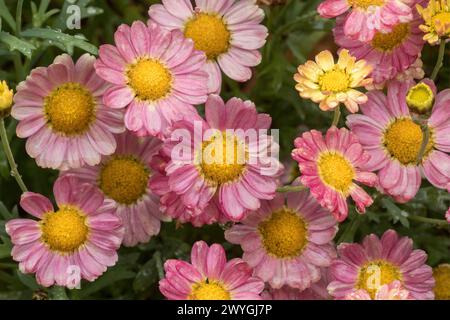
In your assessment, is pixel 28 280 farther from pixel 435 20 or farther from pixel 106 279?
pixel 435 20

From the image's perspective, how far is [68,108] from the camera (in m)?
1.39

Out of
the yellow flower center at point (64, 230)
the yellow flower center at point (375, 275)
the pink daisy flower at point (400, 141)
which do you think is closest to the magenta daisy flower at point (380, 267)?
the yellow flower center at point (375, 275)

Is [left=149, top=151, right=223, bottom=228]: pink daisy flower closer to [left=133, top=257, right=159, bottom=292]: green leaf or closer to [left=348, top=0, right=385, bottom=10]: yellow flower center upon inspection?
[left=133, top=257, right=159, bottom=292]: green leaf

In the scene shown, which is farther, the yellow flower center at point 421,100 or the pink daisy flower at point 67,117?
the pink daisy flower at point 67,117

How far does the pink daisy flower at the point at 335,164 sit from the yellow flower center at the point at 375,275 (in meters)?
0.17

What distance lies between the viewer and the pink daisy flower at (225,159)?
4.26 ft

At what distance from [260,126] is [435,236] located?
544mm

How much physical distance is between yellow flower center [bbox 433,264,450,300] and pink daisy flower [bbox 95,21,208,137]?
57 centimetres

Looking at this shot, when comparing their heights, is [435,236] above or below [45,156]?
below

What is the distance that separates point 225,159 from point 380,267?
36 cm

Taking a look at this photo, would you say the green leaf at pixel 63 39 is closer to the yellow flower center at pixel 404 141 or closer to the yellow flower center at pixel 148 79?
the yellow flower center at pixel 148 79

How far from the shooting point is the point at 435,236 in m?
1.68

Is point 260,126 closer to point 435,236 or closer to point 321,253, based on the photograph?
point 321,253
